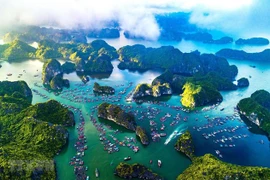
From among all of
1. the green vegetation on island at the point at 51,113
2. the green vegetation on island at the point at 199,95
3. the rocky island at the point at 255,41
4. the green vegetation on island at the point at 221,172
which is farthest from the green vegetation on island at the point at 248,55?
the green vegetation on island at the point at 51,113

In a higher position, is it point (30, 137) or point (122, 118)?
point (122, 118)

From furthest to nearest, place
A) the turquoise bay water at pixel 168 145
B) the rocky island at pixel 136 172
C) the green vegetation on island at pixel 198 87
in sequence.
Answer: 1. the green vegetation on island at pixel 198 87
2. the turquoise bay water at pixel 168 145
3. the rocky island at pixel 136 172

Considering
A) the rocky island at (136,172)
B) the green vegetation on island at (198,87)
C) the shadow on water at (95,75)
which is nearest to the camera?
the rocky island at (136,172)

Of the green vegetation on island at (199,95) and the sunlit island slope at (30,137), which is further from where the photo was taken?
the green vegetation on island at (199,95)

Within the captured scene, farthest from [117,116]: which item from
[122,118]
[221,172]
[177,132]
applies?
[221,172]

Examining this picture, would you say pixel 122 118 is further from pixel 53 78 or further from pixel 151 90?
pixel 53 78

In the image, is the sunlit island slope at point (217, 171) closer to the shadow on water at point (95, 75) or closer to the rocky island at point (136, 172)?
the rocky island at point (136, 172)

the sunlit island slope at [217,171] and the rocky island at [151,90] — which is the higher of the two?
the sunlit island slope at [217,171]
